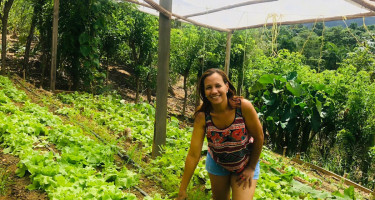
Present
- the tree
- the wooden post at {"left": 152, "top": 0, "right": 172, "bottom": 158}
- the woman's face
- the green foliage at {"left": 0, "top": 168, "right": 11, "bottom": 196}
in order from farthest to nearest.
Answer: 1. the tree
2. the wooden post at {"left": 152, "top": 0, "right": 172, "bottom": 158}
3. the green foliage at {"left": 0, "top": 168, "right": 11, "bottom": 196}
4. the woman's face

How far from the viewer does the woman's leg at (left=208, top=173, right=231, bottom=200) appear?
2.65 meters

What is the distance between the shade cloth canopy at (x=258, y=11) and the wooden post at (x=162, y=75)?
0.20 meters

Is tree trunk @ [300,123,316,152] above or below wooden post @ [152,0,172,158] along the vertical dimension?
below

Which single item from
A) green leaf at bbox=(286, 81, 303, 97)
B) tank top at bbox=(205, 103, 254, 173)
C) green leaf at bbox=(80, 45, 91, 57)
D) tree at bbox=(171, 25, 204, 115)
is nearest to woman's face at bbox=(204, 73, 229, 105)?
Answer: tank top at bbox=(205, 103, 254, 173)

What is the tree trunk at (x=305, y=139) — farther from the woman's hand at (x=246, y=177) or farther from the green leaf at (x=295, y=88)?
the woman's hand at (x=246, y=177)

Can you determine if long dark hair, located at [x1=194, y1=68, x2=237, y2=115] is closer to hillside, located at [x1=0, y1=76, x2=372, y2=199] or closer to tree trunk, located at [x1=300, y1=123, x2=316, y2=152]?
hillside, located at [x1=0, y1=76, x2=372, y2=199]

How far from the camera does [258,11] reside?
5.32m

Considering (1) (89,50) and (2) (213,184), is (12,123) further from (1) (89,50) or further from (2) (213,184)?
(1) (89,50)

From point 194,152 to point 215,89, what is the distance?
552 mm

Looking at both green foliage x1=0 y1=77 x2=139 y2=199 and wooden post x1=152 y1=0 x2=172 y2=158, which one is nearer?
green foliage x1=0 y1=77 x2=139 y2=199

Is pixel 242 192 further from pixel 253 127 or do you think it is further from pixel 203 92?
pixel 203 92

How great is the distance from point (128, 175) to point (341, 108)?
6.32 metres

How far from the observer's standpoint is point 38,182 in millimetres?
2900

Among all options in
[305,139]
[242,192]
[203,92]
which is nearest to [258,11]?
[203,92]
